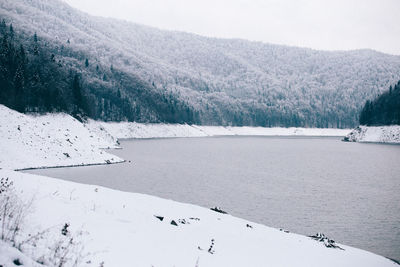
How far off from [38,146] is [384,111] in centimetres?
16735

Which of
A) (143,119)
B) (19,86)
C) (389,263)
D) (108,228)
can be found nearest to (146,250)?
(108,228)

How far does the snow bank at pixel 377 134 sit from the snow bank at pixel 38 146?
142269 mm

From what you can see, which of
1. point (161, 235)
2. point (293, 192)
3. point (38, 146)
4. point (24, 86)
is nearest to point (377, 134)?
point (293, 192)

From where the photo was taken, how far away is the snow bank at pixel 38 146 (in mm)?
52688

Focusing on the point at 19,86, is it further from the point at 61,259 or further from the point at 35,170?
the point at 61,259

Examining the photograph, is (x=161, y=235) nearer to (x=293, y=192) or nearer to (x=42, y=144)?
(x=293, y=192)

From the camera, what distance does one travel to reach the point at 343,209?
33281mm

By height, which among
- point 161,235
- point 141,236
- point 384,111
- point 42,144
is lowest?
point 42,144

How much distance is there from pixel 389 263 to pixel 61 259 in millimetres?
16034

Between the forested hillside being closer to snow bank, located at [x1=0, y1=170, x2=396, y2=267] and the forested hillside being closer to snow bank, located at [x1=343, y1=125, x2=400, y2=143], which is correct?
snow bank, located at [x1=343, y1=125, x2=400, y2=143]

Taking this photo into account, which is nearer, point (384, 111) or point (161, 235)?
point (161, 235)

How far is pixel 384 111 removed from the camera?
179 metres

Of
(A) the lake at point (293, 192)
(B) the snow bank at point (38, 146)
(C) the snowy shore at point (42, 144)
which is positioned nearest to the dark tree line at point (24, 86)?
(C) the snowy shore at point (42, 144)

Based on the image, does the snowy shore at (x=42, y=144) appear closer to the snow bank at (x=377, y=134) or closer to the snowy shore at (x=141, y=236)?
the snowy shore at (x=141, y=236)
